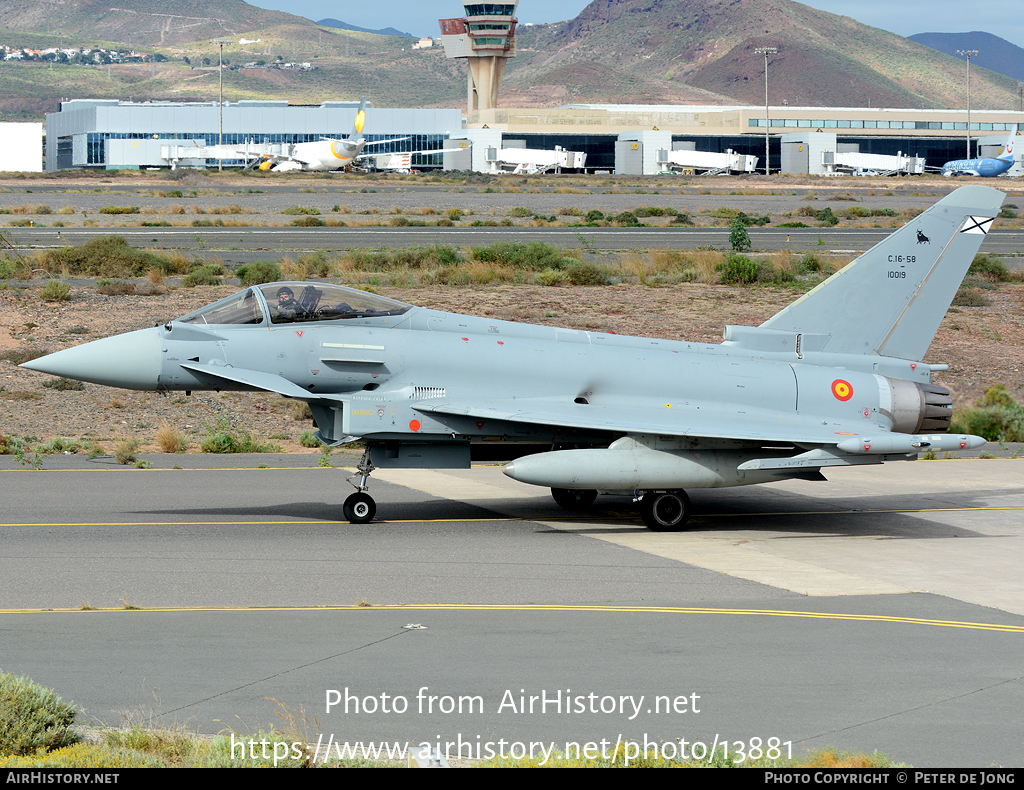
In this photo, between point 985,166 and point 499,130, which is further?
point 499,130

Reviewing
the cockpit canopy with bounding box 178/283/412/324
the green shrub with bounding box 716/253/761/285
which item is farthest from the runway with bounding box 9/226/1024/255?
the cockpit canopy with bounding box 178/283/412/324

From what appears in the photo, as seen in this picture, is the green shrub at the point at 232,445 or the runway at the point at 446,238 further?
the runway at the point at 446,238

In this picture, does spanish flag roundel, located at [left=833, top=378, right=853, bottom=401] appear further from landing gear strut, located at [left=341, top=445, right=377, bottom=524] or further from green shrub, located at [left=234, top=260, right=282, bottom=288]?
green shrub, located at [left=234, top=260, right=282, bottom=288]

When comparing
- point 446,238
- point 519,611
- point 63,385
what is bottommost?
point 519,611

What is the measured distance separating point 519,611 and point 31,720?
522cm

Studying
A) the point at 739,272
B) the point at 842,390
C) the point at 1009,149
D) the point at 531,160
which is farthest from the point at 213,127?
the point at 842,390

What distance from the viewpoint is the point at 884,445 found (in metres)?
14.6

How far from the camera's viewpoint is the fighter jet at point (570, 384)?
14789mm

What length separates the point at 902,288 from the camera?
16.8 metres

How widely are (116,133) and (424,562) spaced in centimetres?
15747

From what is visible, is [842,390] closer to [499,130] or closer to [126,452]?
[126,452]

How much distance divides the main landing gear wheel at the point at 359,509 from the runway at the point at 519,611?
1.09 feet

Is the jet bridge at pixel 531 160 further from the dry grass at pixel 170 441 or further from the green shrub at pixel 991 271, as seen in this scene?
the dry grass at pixel 170 441

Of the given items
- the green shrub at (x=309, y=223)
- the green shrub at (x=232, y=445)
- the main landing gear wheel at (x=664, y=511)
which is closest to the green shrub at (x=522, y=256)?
the green shrub at (x=232, y=445)
